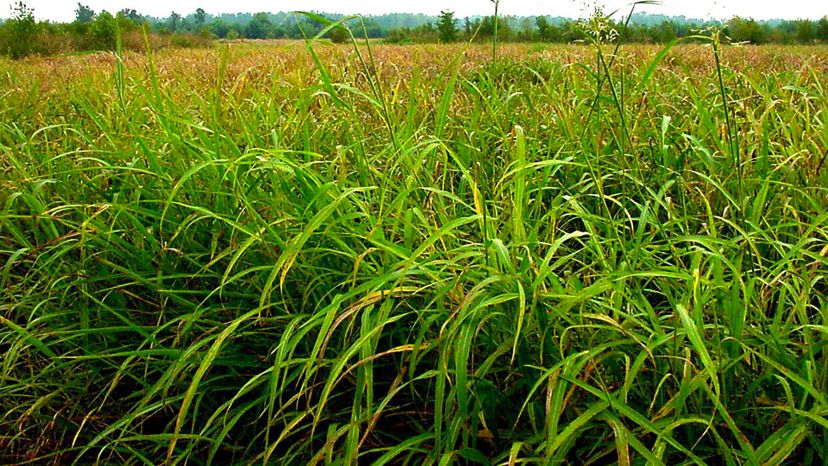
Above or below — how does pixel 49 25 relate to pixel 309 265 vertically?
above

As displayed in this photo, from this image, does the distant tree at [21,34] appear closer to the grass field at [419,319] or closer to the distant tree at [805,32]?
the grass field at [419,319]

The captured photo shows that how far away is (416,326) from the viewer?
1394 millimetres

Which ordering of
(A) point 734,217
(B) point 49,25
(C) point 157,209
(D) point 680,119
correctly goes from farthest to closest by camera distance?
(B) point 49,25 → (D) point 680,119 → (C) point 157,209 → (A) point 734,217

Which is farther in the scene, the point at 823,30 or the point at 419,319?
the point at 823,30

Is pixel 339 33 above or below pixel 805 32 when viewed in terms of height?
above

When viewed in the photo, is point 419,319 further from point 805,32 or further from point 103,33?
point 805,32

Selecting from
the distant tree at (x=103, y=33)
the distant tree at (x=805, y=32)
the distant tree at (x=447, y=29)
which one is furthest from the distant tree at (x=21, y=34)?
the distant tree at (x=805, y=32)

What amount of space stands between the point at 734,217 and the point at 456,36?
39.4ft

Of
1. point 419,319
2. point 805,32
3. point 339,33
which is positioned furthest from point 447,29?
point 419,319

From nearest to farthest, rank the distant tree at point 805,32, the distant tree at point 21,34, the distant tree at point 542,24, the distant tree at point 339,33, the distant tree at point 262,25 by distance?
the distant tree at point 339,33, the distant tree at point 542,24, the distant tree at point 262,25, the distant tree at point 21,34, the distant tree at point 805,32

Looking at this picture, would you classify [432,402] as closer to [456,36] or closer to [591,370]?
[591,370]

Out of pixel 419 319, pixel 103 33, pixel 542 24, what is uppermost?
pixel 103 33

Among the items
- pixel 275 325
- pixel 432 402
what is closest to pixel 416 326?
pixel 432 402

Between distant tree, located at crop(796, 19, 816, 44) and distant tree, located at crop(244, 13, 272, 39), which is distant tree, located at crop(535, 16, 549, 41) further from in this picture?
distant tree, located at crop(796, 19, 816, 44)
